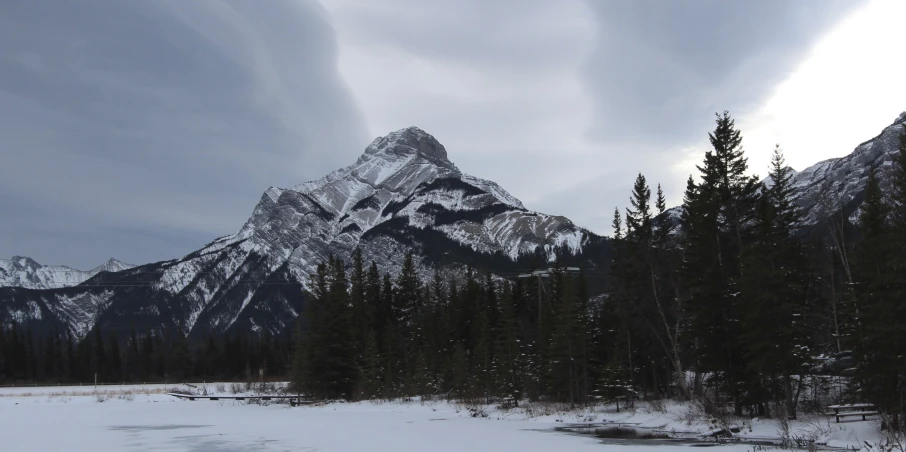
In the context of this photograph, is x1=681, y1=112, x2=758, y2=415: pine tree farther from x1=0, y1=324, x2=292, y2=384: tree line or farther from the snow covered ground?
x1=0, y1=324, x2=292, y2=384: tree line

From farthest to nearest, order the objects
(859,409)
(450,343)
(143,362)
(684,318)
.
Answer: (143,362)
(450,343)
(684,318)
(859,409)

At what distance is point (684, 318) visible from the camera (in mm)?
41750

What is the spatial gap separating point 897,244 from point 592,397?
27047 mm

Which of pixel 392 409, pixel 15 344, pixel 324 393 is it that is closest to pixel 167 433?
pixel 392 409

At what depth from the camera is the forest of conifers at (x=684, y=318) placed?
26.5 m

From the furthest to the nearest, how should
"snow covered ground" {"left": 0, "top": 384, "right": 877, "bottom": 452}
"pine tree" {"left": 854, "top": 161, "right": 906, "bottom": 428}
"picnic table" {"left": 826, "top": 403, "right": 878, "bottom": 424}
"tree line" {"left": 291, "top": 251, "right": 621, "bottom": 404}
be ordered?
"tree line" {"left": 291, "top": 251, "right": 621, "bottom": 404} < "picnic table" {"left": 826, "top": 403, "right": 878, "bottom": 424} < "pine tree" {"left": 854, "top": 161, "right": 906, "bottom": 428} < "snow covered ground" {"left": 0, "top": 384, "right": 877, "bottom": 452}

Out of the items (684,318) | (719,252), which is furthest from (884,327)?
(684,318)

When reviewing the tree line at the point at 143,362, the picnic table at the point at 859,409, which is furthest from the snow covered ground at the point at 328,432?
the tree line at the point at 143,362

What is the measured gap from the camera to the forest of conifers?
26.5m

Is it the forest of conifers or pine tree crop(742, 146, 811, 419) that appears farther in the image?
pine tree crop(742, 146, 811, 419)

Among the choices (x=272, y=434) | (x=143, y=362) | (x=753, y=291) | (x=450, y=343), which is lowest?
(x=143, y=362)

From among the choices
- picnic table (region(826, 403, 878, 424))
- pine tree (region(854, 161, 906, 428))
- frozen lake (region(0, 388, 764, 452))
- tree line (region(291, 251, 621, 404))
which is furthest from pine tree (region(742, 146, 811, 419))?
tree line (region(291, 251, 621, 404))

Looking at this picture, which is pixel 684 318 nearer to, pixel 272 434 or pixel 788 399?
pixel 788 399

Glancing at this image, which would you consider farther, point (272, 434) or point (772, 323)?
point (772, 323)
